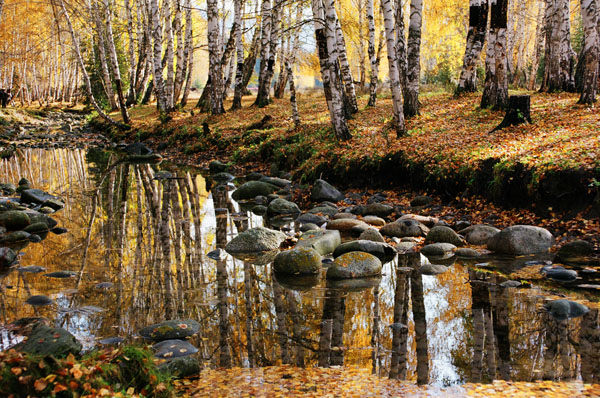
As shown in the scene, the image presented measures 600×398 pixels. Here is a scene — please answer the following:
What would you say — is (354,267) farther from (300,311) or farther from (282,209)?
(282,209)

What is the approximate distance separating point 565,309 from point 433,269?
2133 mm

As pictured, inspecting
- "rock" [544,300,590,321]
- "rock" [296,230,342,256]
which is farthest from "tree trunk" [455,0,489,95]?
"rock" [544,300,590,321]

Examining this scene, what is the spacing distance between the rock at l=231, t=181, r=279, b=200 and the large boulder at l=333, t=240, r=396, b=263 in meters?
5.17

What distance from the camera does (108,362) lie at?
378cm

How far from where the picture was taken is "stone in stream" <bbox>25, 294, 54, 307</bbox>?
20.5 ft

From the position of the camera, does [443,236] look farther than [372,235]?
No

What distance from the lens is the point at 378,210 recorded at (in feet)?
35.2

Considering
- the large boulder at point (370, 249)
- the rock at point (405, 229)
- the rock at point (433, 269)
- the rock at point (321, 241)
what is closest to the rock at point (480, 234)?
the rock at point (405, 229)

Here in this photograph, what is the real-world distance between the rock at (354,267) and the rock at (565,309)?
2420 mm

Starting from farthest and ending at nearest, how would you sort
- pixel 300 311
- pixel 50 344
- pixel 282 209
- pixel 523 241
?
pixel 282 209
pixel 523 241
pixel 300 311
pixel 50 344

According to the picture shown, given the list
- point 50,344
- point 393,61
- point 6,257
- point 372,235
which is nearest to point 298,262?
point 372,235

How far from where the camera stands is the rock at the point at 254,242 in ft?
29.0

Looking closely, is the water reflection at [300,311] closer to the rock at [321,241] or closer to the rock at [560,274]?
the rock at [560,274]

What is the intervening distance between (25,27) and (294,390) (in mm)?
38608
